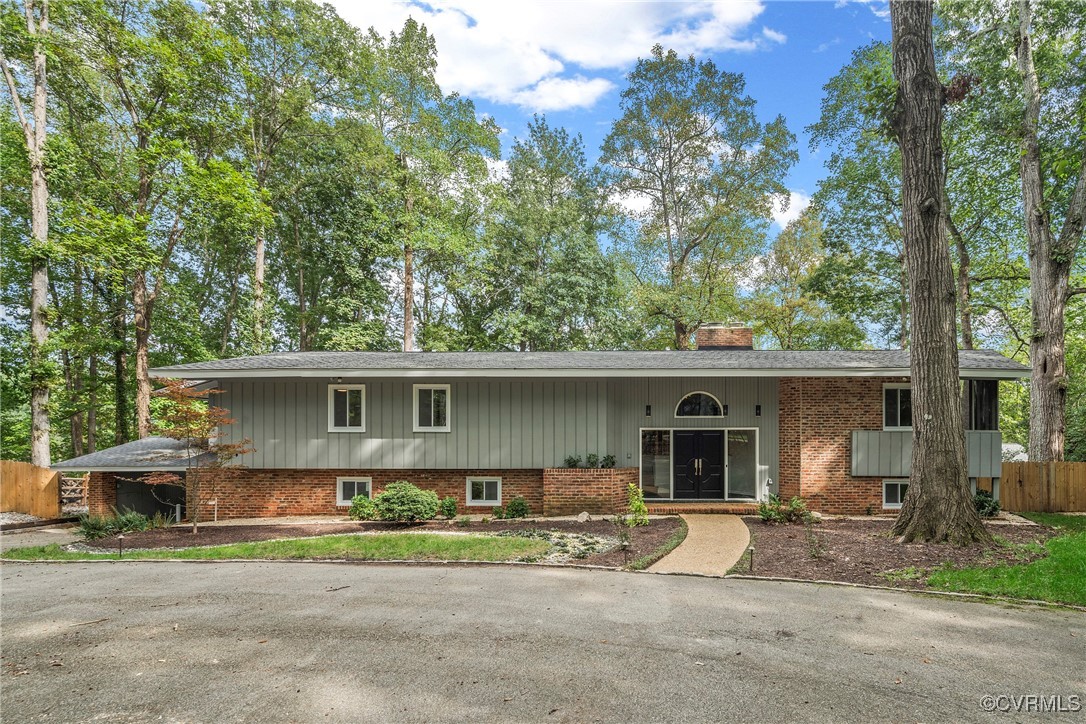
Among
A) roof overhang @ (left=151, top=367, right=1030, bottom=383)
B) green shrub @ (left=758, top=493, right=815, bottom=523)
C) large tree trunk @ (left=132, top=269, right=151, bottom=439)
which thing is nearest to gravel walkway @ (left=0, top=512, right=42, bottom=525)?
large tree trunk @ (left=132, top=269, right=151, bottom=439)

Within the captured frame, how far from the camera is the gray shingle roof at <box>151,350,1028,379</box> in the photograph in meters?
10.6

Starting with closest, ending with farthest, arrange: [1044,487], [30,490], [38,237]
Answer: [1044,487] < [30,490] < [38,237]

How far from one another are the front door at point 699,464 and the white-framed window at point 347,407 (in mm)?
7702

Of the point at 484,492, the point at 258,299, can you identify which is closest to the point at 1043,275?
the point at 484,492

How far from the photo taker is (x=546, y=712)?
323 cm

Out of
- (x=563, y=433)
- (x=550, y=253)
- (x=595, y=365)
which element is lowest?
(x=563, y=433)

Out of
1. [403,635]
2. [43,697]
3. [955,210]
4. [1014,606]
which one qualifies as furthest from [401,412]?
[955,210]

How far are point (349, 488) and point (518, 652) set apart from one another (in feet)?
29.7

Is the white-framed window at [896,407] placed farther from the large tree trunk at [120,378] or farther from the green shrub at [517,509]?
the large tree trunk at [120,378]

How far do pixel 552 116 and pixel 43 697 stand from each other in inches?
1035

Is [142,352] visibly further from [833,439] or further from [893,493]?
[893,493]

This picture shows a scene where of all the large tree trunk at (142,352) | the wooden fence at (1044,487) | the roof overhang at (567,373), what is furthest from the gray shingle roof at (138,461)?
the wooden fence at (1044,487)

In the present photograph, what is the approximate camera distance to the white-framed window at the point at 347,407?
11.7m

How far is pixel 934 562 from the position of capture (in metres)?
6.77
